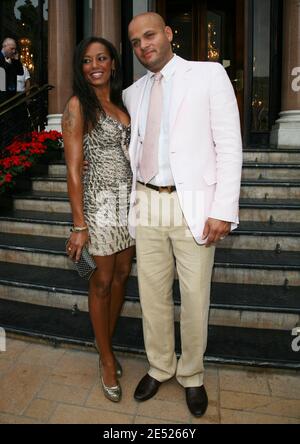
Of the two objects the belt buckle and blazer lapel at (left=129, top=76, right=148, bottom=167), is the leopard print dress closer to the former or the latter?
blazer lapel at (left=129, top=76, right=148, bottom=167)

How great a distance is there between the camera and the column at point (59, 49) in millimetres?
6434

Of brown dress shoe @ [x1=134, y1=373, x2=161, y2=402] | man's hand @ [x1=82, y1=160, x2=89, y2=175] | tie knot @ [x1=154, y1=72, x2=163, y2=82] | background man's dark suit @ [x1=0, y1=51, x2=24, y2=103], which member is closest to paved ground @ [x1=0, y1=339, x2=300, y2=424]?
brown dress shoe @ [x1=134, y1=373, x2=161, y2=402]

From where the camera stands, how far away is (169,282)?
94.9 inches

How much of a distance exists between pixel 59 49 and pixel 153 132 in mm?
5101

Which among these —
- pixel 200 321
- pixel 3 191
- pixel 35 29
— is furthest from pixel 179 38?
pixel 200 321

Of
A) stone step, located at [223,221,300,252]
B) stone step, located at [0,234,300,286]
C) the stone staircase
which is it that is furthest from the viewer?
stone step, located at [223,221,300,252]

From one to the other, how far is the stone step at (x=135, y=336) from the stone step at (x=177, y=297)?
0.07 meters

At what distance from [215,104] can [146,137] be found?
1.39ft

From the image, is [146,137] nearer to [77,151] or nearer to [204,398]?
[77,151]

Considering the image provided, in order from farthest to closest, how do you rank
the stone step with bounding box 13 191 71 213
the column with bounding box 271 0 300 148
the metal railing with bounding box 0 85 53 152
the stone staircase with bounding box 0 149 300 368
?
the metal railing with bounding box 0 85 53 152 → the column with bounding box 271 0 300 148 → the stone step with bounding box 13 191 71 213 → the stone staircase with bounding box 0 149 300 368

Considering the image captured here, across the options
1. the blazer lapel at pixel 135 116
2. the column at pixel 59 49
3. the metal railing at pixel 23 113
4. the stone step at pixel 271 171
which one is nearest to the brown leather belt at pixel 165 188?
the blazer lapel at pixel 135 116

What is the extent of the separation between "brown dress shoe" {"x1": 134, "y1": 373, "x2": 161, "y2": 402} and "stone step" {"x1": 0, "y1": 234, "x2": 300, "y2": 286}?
→ 4.41ft

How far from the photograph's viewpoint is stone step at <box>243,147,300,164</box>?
5321mm

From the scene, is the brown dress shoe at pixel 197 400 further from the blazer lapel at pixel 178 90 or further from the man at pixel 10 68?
the man at pixel 10 68
